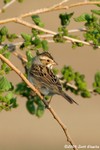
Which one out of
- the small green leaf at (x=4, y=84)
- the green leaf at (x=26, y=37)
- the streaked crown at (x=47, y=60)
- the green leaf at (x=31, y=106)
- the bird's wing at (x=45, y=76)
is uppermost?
the green leaf at (x=26, y=37)

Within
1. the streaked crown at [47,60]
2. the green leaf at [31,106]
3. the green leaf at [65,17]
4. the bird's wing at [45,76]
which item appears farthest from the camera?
the streaked crown at [47,60]

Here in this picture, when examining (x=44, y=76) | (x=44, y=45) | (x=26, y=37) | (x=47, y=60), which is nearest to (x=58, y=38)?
(x=44, y=45)

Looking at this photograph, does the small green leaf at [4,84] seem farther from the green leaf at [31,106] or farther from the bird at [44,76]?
the bird at [44,76]

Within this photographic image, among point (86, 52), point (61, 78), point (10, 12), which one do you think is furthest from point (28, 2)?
point (61, 78)

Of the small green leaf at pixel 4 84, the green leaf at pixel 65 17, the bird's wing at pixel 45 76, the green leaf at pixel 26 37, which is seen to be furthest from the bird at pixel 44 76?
the small green leaf at pixel 4 84

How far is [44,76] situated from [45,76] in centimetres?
3

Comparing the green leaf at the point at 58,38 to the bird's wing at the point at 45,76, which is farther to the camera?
the bird's wing at the point at 45,76

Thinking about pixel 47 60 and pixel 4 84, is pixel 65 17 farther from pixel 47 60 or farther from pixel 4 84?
pixel 47 60

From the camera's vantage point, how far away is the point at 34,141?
49.8 ft

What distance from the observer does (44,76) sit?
864cm

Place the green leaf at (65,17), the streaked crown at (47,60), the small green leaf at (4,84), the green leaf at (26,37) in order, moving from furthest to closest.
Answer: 1. the streaked crown at (47,60)
2. the green leaf at (65,17)
3. the green leaf at (26,37)
4. the small green leaf at (4,84)

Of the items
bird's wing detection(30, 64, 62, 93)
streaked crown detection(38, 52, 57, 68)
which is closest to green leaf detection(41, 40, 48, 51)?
bird's wing detection(30, 64, 62, 93)

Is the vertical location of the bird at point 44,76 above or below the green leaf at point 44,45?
below

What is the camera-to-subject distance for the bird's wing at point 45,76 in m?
8.09
